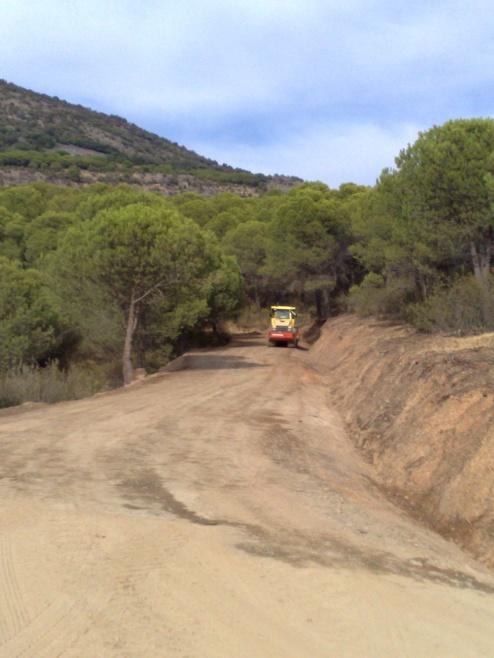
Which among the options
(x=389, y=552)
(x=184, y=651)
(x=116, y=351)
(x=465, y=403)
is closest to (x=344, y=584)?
(x=389, y=552)

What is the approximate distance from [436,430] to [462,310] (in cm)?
1290

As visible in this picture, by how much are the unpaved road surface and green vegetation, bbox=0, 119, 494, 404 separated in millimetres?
13894

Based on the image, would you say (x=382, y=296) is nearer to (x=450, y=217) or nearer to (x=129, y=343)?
(x=450, y=217)

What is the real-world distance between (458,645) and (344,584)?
118 cm

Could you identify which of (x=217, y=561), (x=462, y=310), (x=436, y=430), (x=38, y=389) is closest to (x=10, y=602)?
(x=217, y=561)

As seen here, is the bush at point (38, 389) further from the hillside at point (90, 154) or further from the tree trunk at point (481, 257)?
the hillside at point (90, 154)

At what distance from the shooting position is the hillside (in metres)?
114

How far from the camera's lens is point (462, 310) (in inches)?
939

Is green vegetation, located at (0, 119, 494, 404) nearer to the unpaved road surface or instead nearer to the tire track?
the unpaved road surface

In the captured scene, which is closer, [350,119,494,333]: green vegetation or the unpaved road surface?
the unpaved road surface

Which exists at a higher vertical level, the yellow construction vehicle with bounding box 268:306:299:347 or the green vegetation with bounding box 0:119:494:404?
the green vegetation with bounding box 0:119:494:404

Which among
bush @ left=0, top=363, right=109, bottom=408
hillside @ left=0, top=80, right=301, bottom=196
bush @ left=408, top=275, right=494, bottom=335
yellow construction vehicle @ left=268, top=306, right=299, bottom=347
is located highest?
hillside @ left=0, top=80, right=301, bottom=196

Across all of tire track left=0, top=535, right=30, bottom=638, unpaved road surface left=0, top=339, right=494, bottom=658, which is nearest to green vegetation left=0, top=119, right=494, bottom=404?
unpaved road surface left=0, top=339, right=494, bottom=658

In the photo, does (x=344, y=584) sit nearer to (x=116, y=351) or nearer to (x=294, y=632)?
(x=294, y=632)
